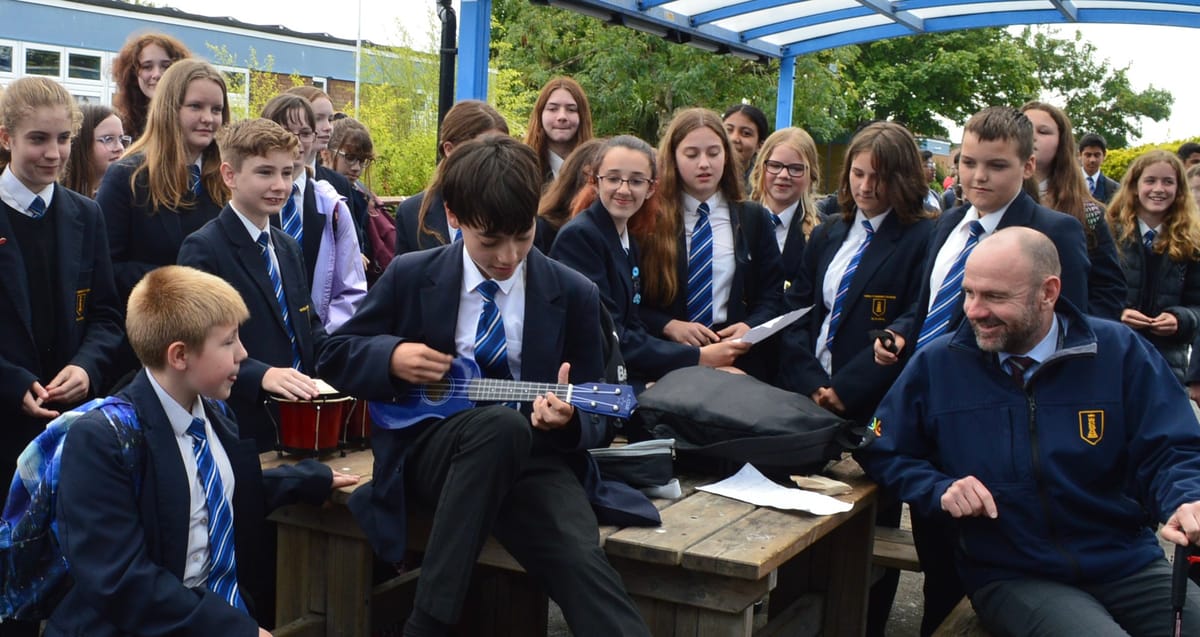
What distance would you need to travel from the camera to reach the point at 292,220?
468cm

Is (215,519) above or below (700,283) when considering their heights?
below

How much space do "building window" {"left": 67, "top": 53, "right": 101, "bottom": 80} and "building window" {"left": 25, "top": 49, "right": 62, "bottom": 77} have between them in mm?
240

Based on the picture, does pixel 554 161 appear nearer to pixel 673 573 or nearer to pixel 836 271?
pixel 836 271

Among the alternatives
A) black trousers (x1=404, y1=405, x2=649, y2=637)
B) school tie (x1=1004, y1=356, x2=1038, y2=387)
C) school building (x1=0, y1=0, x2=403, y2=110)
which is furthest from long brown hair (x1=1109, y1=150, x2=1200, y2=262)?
school building (x1=0, y1=0, x2=403, y2=110)

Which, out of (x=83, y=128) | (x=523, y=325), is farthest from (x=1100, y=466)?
(x=83, y=128)

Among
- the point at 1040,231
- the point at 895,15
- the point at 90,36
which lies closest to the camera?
the point at 1040,231

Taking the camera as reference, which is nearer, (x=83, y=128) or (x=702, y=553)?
(x=702, y=553)

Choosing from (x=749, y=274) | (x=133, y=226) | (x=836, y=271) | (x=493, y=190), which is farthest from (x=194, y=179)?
(x=836, y=271)

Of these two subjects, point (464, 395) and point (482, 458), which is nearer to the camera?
point (482, 458)

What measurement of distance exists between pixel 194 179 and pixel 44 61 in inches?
1004

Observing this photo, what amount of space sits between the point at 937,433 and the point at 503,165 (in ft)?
5.44

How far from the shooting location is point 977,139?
425 centimetres

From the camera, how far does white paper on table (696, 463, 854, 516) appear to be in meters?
3.55

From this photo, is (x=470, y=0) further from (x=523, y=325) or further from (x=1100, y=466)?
(x=1100, y=466)
